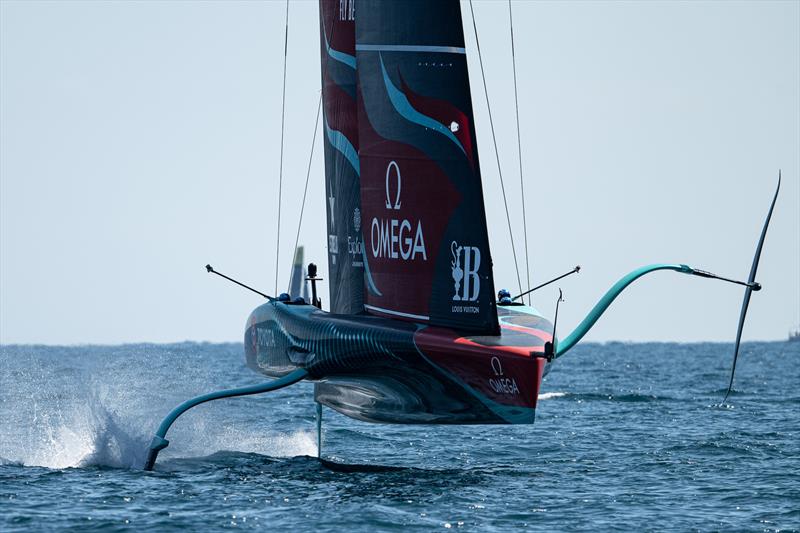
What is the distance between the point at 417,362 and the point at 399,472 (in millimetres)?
2336

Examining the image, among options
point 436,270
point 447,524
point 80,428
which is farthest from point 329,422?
point 447,524

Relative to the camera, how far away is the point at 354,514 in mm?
12828

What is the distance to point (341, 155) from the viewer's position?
18125 millimetres

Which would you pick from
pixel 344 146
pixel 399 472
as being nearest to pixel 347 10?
pixel 344 146

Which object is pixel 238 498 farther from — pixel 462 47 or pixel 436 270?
pixel 462 47

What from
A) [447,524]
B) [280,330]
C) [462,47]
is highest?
[462,47]

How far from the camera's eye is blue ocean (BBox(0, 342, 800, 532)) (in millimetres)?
12773

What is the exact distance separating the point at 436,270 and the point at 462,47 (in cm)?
255

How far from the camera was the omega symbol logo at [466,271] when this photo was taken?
14500 millimetres

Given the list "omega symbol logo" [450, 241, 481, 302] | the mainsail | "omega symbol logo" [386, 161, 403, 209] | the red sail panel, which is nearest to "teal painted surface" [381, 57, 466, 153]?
the red sail panel

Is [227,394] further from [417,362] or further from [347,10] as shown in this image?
[347,10]

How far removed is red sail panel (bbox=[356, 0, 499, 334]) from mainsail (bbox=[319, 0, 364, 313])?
2.12 meters

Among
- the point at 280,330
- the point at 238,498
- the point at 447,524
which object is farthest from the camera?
the point at 280,330

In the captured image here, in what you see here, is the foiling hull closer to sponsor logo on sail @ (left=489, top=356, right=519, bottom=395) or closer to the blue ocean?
sponsor logo on sail @ (left=489, top=356, right=519, bottom=395)
